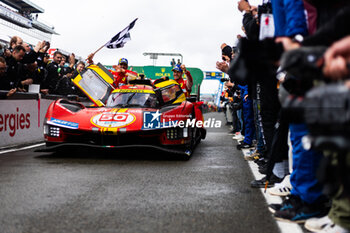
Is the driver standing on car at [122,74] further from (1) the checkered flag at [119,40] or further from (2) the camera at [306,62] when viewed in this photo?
(2) the camera at [306,62]

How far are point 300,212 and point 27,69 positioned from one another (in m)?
7.78

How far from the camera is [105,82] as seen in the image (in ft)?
26.9

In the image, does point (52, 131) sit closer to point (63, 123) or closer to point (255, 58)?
point (63, 123)

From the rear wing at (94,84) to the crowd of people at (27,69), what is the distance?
1.05 ft

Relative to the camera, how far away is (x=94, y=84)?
8102mm

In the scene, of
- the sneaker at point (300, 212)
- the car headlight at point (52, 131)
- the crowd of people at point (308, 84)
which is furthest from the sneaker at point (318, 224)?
the car headlight at point (52, 131)

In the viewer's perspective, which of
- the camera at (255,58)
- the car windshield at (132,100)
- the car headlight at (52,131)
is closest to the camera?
the camera at (255,58)

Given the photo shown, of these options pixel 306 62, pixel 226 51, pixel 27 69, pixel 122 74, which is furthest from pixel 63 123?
pixel 306 62

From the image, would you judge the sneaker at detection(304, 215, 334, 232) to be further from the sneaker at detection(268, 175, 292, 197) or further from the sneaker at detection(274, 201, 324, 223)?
the sneaker at detection(268, 175, 292, 197)

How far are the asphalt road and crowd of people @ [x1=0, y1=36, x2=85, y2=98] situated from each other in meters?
2.76

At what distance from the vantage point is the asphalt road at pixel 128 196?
292cm

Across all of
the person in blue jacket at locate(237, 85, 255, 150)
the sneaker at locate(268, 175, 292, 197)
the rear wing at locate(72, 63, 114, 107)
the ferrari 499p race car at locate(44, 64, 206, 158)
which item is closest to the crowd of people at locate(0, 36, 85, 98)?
the rear wing at locate(72, 63, 114, 107)

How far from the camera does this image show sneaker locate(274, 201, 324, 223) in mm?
2906

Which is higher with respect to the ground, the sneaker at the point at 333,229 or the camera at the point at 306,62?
the camera at the point at 306,62
